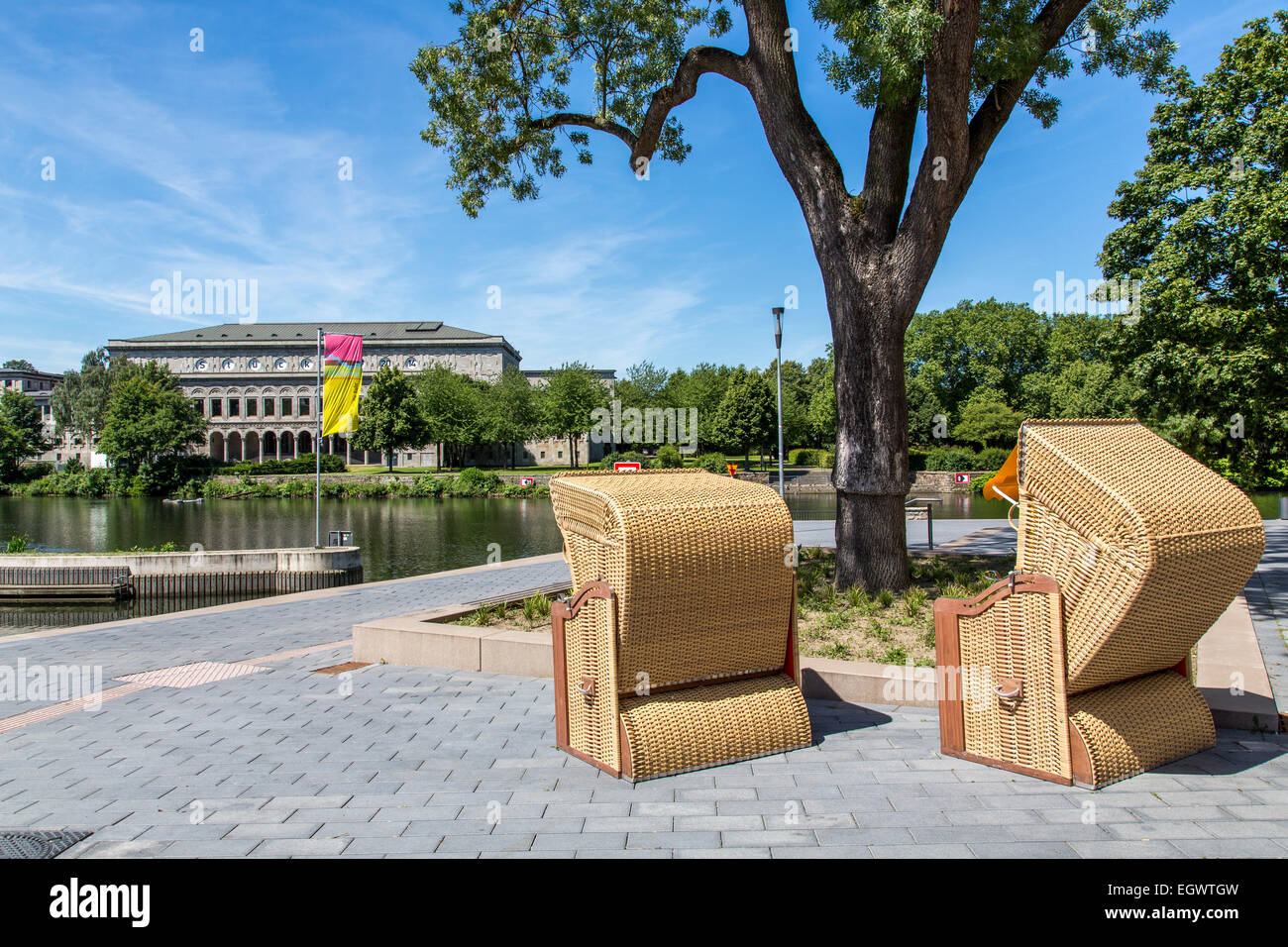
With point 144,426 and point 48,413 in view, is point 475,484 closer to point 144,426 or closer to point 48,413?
point 144,426

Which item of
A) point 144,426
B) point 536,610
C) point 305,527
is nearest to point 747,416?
point 305,527

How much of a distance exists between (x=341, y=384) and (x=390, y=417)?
56.3 meters

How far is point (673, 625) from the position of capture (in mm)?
4473

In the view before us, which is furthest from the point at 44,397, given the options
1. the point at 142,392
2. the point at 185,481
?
the point at 185,481

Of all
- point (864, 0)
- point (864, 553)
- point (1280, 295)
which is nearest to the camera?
point (864, 0)

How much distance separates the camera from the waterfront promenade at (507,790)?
11.8ft

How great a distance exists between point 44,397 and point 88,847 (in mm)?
156675

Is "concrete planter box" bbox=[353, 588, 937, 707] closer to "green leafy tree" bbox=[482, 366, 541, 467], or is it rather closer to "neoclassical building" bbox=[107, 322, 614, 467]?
"green leafy tree" bbox=[482, 366, 541, 467]

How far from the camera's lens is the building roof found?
97.3 m

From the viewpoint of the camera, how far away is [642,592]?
169 inches

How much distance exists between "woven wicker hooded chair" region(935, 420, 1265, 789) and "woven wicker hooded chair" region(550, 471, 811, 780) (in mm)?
1147

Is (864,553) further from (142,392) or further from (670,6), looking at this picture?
(142,392)

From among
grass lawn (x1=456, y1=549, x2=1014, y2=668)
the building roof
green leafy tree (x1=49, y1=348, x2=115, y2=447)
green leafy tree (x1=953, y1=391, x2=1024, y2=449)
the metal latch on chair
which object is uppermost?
the building roof

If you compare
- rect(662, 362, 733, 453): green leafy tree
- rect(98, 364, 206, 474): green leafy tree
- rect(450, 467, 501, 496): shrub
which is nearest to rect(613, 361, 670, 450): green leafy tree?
rect(662, 362, 733, 453): green leafy tree
